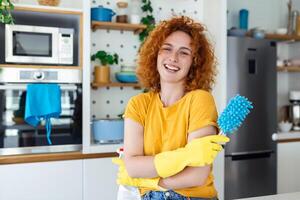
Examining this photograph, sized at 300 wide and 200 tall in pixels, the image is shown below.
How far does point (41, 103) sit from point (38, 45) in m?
0.41

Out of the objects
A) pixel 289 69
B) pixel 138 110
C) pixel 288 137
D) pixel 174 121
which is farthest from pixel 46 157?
pixel 289 69

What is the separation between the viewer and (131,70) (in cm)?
290

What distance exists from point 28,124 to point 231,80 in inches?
65.6

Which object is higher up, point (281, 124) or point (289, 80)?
point (289, 80)

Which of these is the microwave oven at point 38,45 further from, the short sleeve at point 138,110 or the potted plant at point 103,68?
the short sleeve at point 138,110

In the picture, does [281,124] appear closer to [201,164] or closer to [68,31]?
[68,31]

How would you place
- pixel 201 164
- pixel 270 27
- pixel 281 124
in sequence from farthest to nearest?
pixel 270 27 → pixel 281 124 → pixel 201 164

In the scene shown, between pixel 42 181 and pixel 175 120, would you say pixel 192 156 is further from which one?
pixel 42 181

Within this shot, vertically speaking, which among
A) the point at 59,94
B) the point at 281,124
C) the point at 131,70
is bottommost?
the point at 281,124

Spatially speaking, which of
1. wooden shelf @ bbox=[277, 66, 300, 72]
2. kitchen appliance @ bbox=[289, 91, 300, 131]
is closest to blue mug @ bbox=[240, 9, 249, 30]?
wooden shelf @ bbox=[277, 66, 300, 72]

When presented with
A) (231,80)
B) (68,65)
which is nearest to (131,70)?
(68,65)

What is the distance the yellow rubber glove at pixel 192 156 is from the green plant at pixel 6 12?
5.08 ft

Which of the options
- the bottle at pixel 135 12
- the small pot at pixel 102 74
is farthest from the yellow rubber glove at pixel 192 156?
the bottle at pixel 135 12

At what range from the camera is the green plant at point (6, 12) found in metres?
2.03
